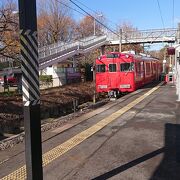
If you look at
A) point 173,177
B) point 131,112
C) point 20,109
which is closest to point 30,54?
point 173,177

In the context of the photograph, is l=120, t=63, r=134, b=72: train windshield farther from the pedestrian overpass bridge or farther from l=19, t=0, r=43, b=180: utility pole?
l=19, t=0, r=43, b=180: utility pole

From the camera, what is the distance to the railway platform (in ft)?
21.6

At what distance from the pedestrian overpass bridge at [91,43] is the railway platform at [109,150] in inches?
914

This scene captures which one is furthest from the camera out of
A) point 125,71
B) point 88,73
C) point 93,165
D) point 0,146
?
point 88,73

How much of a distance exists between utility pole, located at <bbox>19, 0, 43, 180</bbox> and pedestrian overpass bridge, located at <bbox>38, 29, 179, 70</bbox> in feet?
94.3

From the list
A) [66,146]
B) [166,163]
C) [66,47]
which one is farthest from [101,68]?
[166,163]

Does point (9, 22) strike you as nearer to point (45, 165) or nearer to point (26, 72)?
point (45, 165)

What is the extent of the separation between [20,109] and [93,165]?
1256 cm

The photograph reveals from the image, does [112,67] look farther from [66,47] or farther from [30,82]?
[30,82]

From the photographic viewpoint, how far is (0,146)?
8422 millimetres

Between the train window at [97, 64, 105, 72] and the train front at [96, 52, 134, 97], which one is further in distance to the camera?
the train window at [97, 64, 105, 72]

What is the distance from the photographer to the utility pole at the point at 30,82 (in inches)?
196

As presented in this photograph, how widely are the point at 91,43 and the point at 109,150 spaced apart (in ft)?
143

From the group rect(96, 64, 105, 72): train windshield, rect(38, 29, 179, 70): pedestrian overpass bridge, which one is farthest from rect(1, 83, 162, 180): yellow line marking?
rect(38, 29, 179, 70): pedestrian overpass bridge
